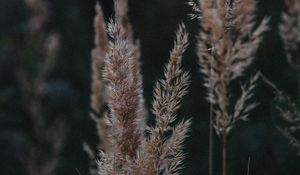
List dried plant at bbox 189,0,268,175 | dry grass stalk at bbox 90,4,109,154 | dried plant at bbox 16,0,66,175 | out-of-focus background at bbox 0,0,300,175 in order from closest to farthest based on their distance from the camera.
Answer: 1. dried plant at bbox 189,0,268,175
2. dry grass stalk at bbox 90,4,109,154
3. dried plant at bbox 16,0,66,175
4. out-of-focus background at bbox 0,0,300,175

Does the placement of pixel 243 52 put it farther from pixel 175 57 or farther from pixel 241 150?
pixel 241 150

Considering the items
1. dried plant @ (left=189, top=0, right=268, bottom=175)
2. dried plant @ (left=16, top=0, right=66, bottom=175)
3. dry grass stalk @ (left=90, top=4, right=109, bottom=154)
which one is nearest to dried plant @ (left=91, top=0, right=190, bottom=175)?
dried plant @ (left=189, top=0, right=268, bottom=175)

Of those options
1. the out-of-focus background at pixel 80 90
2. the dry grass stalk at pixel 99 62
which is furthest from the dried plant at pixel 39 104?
the dry grass stalk at pixel 99 62

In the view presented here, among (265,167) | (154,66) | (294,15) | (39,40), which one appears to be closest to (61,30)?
(154,66)

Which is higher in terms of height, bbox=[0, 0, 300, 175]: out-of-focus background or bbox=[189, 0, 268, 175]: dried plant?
bbox=[189, 0, 268, 175]: dried plant

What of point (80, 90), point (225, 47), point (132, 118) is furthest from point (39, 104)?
point (80, 90)

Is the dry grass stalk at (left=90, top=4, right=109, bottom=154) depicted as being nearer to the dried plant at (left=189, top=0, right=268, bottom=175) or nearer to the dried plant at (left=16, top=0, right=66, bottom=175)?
the dried plant at (left=16, top=0, right=66, bottom=175)

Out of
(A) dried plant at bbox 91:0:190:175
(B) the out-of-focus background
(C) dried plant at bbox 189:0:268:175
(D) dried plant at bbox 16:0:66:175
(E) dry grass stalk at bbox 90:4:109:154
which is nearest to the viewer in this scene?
(A) dried plant at bbox 91:0:190:175

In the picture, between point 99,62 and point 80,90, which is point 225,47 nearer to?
point 99,62

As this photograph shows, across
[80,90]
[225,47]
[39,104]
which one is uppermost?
[225,47]
